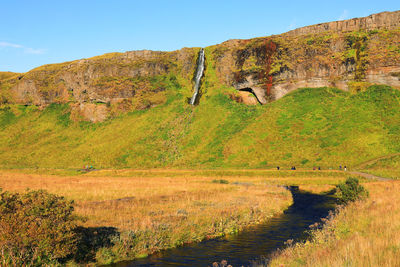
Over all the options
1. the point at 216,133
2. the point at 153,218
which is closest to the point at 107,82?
the point at 216,133

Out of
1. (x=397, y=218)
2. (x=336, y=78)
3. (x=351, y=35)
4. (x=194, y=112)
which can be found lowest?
(x=397, y=218)

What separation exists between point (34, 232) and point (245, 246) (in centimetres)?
1071

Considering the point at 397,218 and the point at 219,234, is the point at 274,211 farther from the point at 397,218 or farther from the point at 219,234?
the point at 397,218

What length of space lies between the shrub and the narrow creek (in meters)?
2.88

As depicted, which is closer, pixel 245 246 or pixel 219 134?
pixel 245 246

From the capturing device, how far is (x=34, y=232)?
42.0 ft

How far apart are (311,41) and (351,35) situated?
11258mm

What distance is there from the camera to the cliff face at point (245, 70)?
87194 millimetres

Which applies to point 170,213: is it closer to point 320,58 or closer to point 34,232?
point 34,232

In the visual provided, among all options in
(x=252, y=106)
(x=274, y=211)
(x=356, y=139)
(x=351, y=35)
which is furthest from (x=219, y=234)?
(x=351, y=35)

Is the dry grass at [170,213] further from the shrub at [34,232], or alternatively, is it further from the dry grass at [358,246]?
the dry grass at [358,246]

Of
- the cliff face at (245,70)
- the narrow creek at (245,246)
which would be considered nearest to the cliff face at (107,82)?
the cliff face at (245,70)

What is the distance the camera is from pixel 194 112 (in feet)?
340

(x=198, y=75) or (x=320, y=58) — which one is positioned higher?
(x=320, y=58)
